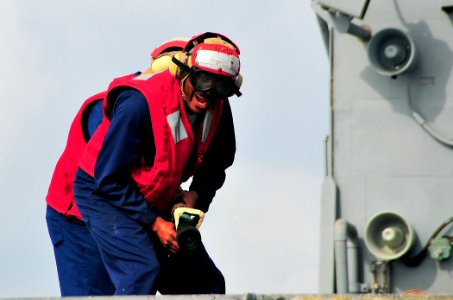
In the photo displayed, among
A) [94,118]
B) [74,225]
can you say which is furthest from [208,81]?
[74,225]

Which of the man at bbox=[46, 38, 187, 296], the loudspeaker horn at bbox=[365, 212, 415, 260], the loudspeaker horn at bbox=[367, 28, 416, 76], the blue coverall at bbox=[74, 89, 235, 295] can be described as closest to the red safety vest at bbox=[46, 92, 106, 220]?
the man at bbox=[46, 38, 187, 296]

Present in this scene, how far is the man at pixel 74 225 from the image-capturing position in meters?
10.3

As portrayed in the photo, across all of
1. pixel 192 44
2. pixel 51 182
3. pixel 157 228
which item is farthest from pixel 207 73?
pixel 51 182

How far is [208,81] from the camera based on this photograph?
9.53 m

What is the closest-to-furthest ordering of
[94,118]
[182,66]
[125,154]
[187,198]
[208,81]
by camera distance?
[125,154]
[208,81]
[182,66]
[187,198]
[94,118]

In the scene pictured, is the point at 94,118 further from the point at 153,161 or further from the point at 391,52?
the point at 391,52

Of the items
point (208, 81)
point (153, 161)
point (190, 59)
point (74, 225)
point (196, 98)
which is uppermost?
point (190, 59)

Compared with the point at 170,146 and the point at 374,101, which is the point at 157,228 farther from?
the point at 374,101

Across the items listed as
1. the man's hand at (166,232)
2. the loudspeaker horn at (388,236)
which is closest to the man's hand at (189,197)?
the man's hand at (166,232)

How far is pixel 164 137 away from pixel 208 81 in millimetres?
452

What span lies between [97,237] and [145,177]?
51cm

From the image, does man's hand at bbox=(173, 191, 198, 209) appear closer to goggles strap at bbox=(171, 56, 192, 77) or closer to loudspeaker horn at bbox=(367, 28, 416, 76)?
goggles strap at bbox=(171, 56, 192, 77)

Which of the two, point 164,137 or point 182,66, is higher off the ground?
point 182,66

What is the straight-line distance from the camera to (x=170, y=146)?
9500 millimetres
